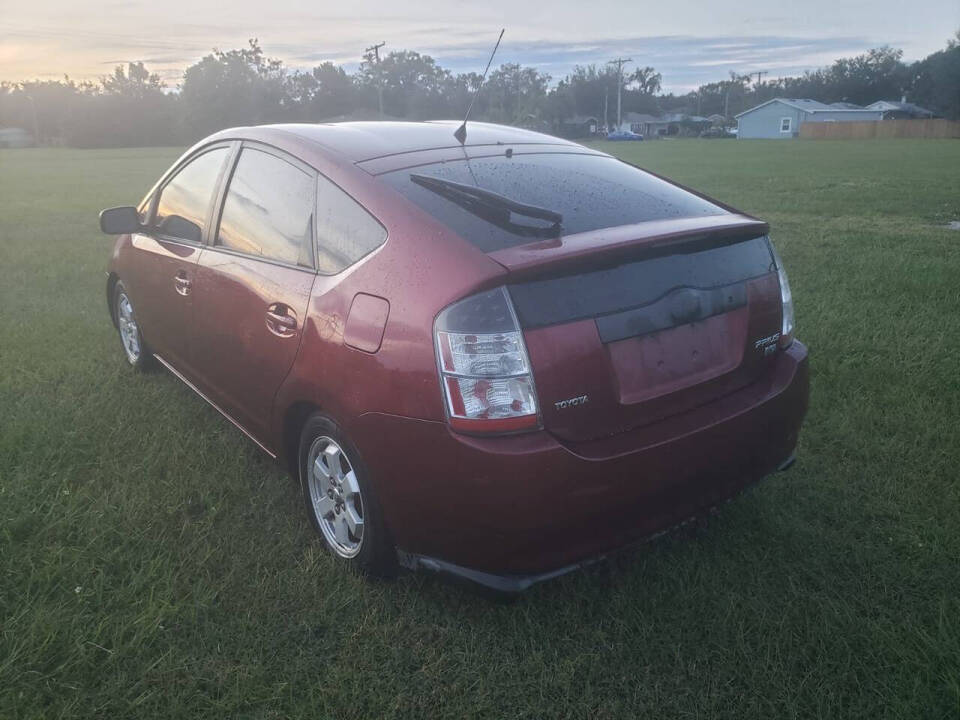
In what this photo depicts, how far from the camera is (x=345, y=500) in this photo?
280 cm

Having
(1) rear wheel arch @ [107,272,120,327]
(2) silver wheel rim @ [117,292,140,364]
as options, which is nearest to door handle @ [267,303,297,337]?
(2) silver wheel rim @ [117,292,140,364]

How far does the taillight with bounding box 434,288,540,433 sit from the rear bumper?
0.19 ft

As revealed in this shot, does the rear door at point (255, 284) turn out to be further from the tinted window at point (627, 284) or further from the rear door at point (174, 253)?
the tinted window at point (627, 284)

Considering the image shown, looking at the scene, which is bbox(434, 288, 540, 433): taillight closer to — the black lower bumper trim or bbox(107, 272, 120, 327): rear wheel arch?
the black lower bumper trim

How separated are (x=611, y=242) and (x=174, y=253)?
248 centimetres

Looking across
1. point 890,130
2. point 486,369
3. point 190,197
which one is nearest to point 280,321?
point 486,369

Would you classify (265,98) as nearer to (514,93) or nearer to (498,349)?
(514,93)

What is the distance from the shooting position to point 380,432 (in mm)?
2441

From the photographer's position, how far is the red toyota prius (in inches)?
88.7

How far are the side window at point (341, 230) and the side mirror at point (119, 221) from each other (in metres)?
1.99

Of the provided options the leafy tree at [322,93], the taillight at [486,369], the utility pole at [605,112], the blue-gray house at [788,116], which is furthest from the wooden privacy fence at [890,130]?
the taillight at [486,369]

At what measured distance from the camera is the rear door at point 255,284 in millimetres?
2936

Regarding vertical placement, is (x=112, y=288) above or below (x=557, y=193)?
below

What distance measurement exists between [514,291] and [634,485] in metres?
0.69
